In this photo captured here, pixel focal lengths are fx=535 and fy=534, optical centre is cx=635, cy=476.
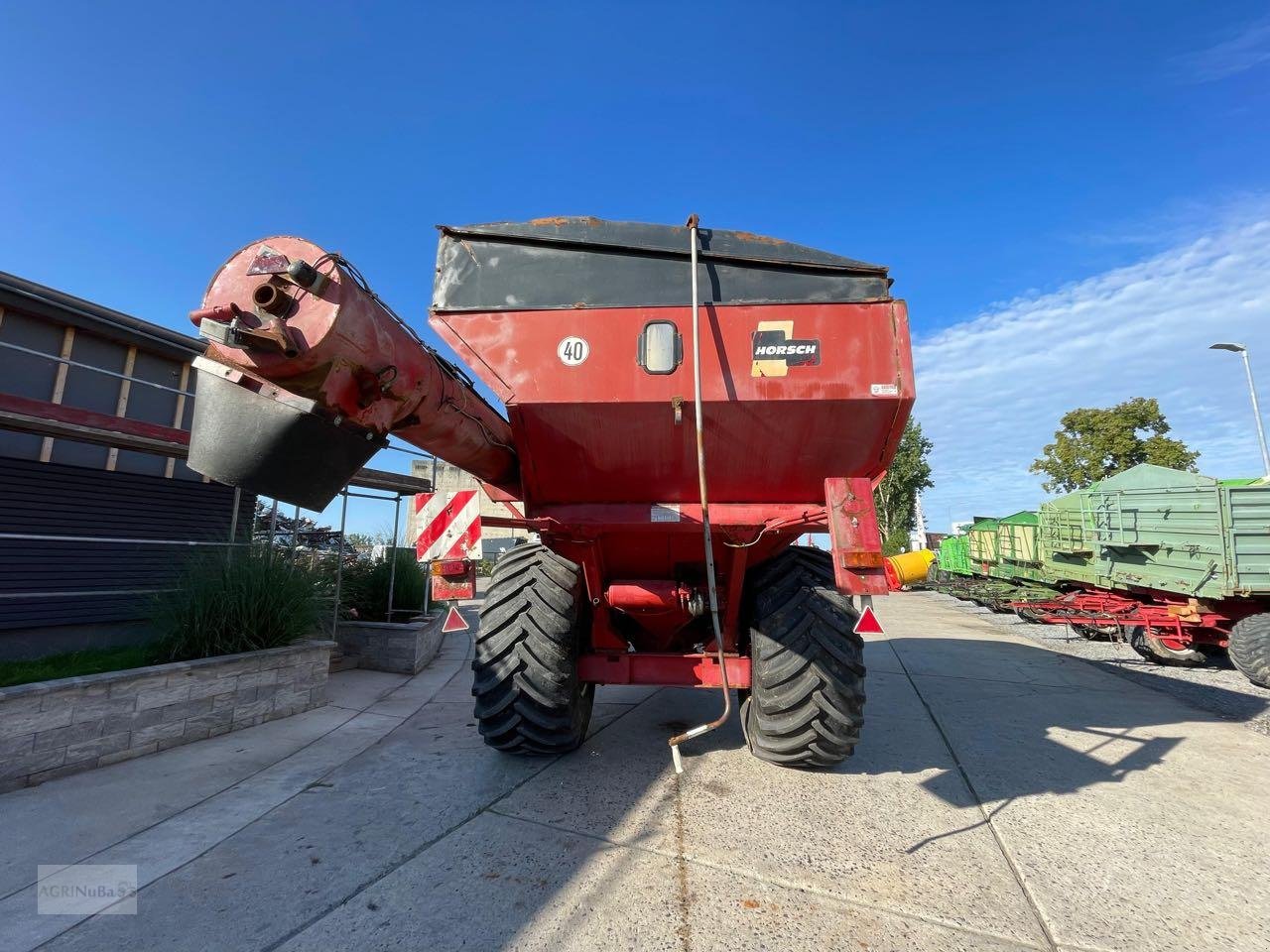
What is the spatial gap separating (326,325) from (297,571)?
5.14 meters

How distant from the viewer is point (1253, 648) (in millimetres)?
6379

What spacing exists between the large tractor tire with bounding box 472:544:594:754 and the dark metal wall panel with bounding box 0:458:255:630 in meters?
4.16

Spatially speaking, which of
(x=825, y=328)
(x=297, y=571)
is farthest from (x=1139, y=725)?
(x=297, y=571)

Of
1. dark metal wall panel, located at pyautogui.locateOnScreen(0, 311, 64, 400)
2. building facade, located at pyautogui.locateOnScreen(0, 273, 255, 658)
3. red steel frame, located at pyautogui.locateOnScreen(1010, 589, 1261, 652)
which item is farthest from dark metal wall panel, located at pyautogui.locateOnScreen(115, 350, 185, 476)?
red steel frame, located at pyautogui.locateOnScreen(1010, 589, 1261, 652)

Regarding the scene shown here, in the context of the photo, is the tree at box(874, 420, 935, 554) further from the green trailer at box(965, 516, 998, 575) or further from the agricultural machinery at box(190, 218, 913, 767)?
the agricultural machinery at box(190, 218, 913, 767)

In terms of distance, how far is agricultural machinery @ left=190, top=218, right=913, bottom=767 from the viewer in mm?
2971

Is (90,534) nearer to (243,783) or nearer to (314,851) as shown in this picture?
(243,783)

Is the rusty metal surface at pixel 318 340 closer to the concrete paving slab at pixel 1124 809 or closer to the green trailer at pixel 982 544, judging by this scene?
the concrete paving slab at pixel 1124 809

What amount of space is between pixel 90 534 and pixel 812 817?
8.43m

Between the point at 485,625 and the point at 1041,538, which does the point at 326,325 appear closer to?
the point at 485,625

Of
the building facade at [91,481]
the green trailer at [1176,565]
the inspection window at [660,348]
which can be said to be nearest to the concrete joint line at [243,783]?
the building facade at [91,481]

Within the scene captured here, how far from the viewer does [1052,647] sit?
30.4 feet

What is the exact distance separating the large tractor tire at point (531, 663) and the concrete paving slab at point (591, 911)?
101 centimetres

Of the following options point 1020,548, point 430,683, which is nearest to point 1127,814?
point 430,683
